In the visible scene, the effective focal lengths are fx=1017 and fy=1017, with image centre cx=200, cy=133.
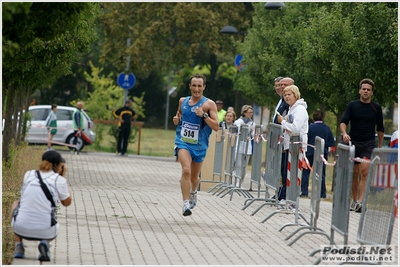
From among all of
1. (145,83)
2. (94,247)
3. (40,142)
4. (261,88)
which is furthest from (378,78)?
(145,83)

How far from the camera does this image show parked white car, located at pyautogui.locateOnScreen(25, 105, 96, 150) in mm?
34812

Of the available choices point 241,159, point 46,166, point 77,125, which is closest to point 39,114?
point 77,125

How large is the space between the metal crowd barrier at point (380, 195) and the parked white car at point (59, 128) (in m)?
25.9

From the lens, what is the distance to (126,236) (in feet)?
35.4

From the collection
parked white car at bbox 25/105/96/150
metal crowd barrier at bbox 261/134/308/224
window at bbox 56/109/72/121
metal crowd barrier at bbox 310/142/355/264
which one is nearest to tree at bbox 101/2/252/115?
window at bbox 56/109/72/121

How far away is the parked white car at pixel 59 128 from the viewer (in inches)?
1371

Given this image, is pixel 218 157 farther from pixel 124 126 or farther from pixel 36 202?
pixel 124 126

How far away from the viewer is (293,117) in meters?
13.7

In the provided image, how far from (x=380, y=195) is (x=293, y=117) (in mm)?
5222

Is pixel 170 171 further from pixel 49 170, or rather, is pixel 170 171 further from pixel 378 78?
pixel 49 170

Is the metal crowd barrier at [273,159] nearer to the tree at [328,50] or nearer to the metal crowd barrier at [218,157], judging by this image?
the tree at [328,50]

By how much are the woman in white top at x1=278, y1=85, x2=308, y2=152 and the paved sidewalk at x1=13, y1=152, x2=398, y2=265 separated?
1123mm

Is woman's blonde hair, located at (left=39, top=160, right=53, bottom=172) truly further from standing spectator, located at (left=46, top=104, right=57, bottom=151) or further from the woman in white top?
standing spectator, located at (left=46, top=104, right=57, bottom=151)

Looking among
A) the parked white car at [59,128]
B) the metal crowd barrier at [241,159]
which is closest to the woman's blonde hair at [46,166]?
the metal crowd barrier at [241,159]
